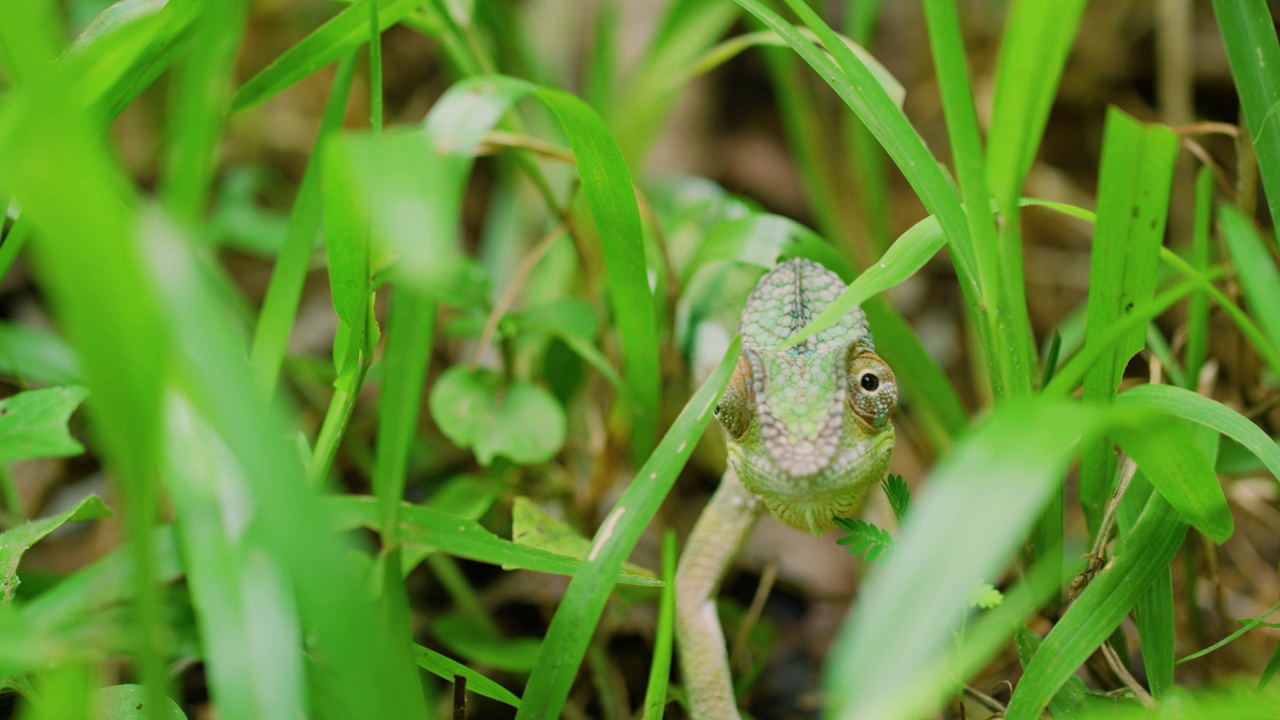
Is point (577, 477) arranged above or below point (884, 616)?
below

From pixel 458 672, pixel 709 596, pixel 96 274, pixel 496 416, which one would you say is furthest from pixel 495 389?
pixel 96 274

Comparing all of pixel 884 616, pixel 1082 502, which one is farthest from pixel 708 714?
pixel 884 616

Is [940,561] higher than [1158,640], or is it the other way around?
[940,561]

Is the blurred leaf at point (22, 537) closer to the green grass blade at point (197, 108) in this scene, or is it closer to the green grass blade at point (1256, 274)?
the green grass blade at point (197, 108)

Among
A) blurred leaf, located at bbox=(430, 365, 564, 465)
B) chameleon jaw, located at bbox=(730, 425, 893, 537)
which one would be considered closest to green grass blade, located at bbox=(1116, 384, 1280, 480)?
chameleon jaw, located at bbox=(730, 425, 893, 537)

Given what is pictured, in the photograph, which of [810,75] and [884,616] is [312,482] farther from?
[810,75]

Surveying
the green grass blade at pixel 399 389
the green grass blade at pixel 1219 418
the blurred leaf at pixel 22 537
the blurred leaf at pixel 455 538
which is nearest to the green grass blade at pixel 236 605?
the green grass blade at pixel 399 389

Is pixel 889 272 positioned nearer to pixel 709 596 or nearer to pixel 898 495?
pixel 898 495
